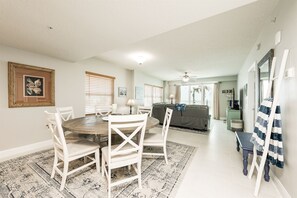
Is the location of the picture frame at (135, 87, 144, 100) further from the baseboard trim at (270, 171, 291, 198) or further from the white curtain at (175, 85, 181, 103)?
the baseboard trim at (270, 171, 291, 198)

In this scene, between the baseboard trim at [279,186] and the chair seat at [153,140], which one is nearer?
the baseboard trim at [279,186]

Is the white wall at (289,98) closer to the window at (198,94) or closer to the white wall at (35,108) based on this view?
the white wall at (35,108)

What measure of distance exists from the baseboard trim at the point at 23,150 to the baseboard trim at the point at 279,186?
416 centimetres

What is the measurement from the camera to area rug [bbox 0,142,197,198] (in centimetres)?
158

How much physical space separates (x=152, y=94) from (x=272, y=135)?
21.7ft

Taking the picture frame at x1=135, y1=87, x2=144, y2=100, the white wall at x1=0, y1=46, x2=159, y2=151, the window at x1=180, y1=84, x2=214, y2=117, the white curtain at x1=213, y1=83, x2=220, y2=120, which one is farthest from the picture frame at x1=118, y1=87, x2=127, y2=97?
the white curtain at x1=213, y1=83, x2=220, y2=120

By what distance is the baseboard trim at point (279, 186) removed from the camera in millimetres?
1468

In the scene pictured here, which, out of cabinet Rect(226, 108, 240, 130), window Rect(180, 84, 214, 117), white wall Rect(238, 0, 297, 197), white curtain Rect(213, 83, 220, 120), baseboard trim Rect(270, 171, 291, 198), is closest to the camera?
white wall Rect(238, 0, 297, 197)

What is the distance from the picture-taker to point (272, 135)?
151cm

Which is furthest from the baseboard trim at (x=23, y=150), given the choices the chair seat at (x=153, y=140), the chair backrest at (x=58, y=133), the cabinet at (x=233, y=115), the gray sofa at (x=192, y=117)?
the cabinet at (x=233, y=115)

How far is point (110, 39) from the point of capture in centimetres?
233

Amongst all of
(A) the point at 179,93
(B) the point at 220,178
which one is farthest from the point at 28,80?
(A) the point at 179,93

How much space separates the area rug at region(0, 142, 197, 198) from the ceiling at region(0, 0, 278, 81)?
217cm

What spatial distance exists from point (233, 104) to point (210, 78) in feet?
9.61
